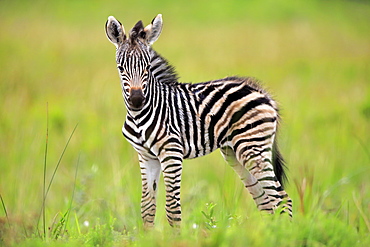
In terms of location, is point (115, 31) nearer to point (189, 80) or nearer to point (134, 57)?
point (134, 57)

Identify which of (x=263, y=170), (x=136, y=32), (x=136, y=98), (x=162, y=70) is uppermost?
(x=136, y=32)

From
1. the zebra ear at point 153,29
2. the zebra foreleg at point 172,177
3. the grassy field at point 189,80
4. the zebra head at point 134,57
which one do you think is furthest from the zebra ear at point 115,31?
the zebra foreleg at point 172,177

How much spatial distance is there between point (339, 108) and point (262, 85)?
366 inches

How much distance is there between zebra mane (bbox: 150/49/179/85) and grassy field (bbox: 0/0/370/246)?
4.58 ft

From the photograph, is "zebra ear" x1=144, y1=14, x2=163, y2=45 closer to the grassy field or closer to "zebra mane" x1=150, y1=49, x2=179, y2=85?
"zebra mane" x1=150, y1=49, x2=179, y2=85

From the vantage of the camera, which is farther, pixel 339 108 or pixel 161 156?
pixel 339 108

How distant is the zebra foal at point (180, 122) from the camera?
5324 mm

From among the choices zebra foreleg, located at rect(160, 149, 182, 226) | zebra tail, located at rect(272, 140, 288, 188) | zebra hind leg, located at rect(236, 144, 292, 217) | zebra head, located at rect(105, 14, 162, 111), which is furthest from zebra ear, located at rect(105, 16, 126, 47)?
zebra tail, located at rect(272, 140, 288, 188)

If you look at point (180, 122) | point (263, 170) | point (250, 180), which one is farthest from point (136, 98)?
point (250, 180)

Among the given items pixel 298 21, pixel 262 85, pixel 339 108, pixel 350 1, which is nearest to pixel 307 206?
pixel 262 85

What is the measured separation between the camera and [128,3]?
93.2ft

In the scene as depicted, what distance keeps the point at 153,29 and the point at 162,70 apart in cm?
72

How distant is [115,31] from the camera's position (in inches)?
210

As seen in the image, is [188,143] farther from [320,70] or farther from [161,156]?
[320,70]
